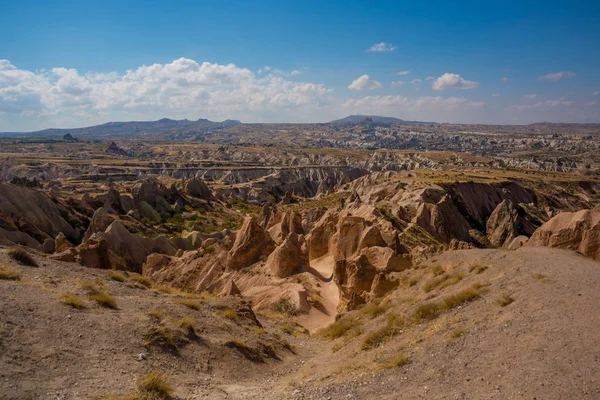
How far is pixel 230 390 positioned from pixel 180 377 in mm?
1161

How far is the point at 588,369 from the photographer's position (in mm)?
6961

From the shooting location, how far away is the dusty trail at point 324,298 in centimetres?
1897

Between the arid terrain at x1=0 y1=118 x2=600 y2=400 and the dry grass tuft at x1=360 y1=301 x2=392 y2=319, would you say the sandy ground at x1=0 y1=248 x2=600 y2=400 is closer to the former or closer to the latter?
the arid terrain at x1=0 y1=118 x2=600 y2=400

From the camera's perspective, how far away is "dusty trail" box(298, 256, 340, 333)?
1897 cm

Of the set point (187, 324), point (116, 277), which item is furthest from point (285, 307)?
point (187, 324)

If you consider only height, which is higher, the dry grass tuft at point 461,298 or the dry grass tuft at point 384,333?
the dry grass tuft at point 461,298

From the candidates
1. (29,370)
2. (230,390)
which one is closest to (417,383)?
(230,390)

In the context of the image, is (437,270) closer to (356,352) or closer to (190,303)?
(356,352)

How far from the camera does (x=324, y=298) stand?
21812 millimetres

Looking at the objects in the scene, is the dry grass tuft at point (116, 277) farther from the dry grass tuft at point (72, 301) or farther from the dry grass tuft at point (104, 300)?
the dry grass tuft at point (72, 301)

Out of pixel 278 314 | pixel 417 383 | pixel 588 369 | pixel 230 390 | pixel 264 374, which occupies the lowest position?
pixel 278 314

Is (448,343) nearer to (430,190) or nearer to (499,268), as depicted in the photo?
(499,268)

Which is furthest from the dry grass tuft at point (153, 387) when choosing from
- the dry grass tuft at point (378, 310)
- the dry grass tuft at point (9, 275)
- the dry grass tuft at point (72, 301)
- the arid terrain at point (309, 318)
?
the dry grass tuft at point (378, 310)

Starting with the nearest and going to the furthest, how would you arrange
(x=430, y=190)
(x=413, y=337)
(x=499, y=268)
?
(x=413, y=337), (x=499, y=268), (x=430, y=190)
